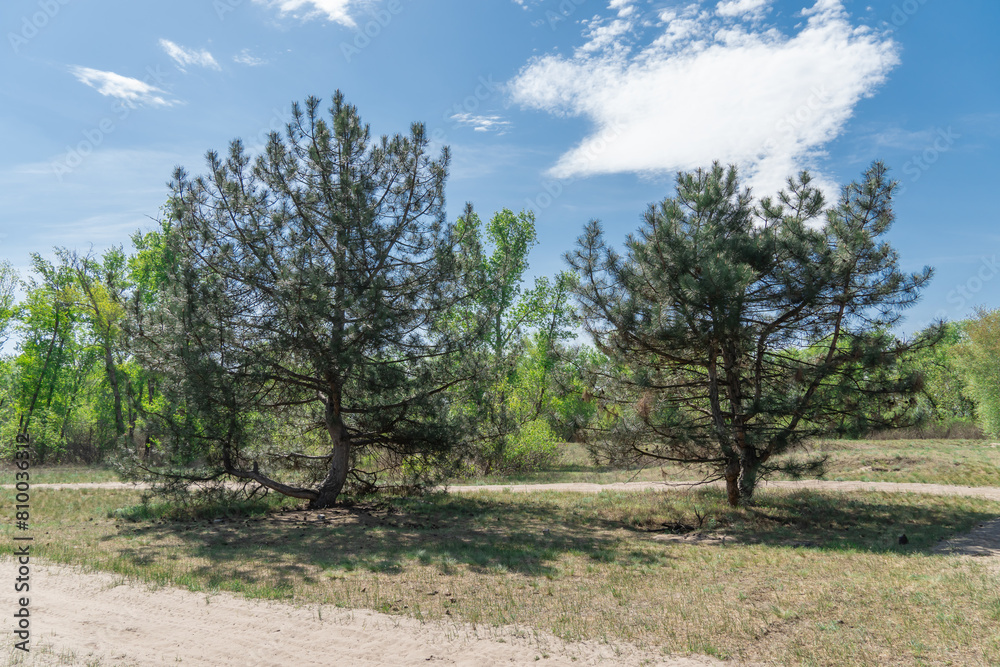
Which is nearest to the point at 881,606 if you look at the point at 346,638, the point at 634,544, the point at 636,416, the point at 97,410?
the point at 634,544

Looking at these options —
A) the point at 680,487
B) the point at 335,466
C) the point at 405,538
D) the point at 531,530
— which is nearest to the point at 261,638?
the point at 405,538

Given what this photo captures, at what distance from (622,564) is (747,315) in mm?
6873

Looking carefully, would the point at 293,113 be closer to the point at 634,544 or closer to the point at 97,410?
the point at 634,544

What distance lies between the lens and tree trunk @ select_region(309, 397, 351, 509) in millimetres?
14656

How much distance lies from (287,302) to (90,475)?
18671mm

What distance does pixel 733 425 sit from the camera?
13.0 metres

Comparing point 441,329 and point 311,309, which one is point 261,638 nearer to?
point 311,309

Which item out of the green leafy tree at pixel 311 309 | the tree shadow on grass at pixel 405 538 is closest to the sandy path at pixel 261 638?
the tree shadow on grass at pixel 405 538

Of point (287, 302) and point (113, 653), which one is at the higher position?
point (287, 302)

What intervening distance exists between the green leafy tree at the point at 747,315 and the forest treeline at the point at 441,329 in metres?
0.05

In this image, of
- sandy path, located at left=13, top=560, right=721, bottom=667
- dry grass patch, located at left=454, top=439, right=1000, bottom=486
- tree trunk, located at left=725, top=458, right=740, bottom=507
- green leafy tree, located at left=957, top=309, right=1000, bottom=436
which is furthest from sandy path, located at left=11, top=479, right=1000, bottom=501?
green leafy tree, located at left=957, top=309, right=1000, bottom=436

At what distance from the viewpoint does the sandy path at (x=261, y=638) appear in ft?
17.3

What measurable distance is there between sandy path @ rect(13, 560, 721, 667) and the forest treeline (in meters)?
5.96

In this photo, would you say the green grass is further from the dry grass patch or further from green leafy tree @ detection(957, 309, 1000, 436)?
green leafy tree @ detection(957, 309, 1000, 436)
